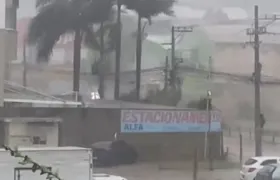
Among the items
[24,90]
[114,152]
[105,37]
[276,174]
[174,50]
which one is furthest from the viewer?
[174,50]

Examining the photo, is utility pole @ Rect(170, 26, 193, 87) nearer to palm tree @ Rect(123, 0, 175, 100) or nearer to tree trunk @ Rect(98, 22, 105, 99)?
palm tree @ Rect(123, 0, 175, 100)

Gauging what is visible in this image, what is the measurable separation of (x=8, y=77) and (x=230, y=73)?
5153 mm

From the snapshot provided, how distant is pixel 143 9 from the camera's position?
13.2 metres

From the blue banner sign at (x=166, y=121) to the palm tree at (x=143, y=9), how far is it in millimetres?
935

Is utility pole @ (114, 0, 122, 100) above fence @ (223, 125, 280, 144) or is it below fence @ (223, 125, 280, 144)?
above

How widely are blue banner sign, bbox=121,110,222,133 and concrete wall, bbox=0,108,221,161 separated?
0.38 feet

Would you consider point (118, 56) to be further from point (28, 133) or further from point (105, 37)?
point (28, 133)

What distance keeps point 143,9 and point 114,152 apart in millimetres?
3466

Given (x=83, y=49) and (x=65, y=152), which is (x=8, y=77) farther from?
(x=65, y=152)

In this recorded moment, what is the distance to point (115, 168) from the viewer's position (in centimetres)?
1120

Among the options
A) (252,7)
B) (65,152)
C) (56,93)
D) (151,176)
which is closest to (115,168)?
(151,176)

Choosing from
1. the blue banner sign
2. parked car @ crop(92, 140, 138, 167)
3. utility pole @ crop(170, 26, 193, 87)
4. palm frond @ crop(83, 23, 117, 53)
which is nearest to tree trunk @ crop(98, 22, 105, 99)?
palm frond @ crop(83, 23, 117, 53)

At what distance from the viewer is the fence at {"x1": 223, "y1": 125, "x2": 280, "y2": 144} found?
12320 mm

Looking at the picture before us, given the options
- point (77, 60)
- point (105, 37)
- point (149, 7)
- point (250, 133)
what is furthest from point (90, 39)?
point (250, 133)
